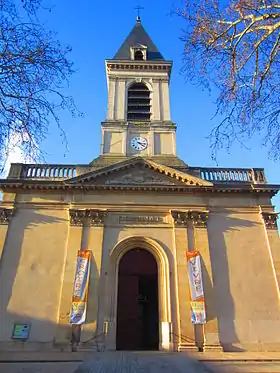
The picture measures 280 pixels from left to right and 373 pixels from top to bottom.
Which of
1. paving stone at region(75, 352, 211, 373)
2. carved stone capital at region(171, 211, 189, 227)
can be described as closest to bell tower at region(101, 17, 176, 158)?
carved stone capital at region(171, 211, 189, 227)

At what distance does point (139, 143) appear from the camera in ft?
57.2

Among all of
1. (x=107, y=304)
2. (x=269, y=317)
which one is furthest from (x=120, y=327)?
(x=269, y=317)

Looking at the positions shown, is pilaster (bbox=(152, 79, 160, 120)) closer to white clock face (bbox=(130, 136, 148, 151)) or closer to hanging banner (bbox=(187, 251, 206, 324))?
white clock face (bbox=(130, 136, 148, 151))

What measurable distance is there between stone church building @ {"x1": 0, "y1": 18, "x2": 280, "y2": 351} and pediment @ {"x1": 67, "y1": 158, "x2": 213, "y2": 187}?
5cm

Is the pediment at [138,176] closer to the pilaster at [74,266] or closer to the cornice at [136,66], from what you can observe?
the pilaster at [74,266]

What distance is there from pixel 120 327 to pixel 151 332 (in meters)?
1.64

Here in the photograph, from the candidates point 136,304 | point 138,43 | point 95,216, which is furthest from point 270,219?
point 138,43

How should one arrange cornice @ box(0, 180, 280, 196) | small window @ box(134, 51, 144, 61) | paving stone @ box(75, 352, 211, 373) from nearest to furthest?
1. paving stone @ box(75, 352, 211, 373)
2. cornice @ box(0, 180, 280, 196)
3. small window @ box(134, 51, 144, 61)

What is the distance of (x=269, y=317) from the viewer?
40.8ft

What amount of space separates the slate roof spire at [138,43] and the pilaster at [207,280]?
12195 mm

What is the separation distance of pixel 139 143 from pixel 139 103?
3.32 metres

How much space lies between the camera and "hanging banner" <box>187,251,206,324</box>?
39.7 feet

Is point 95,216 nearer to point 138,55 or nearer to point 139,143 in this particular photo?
point 139,143

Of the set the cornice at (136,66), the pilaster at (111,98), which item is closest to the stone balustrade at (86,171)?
the pilaster at (111,98)
